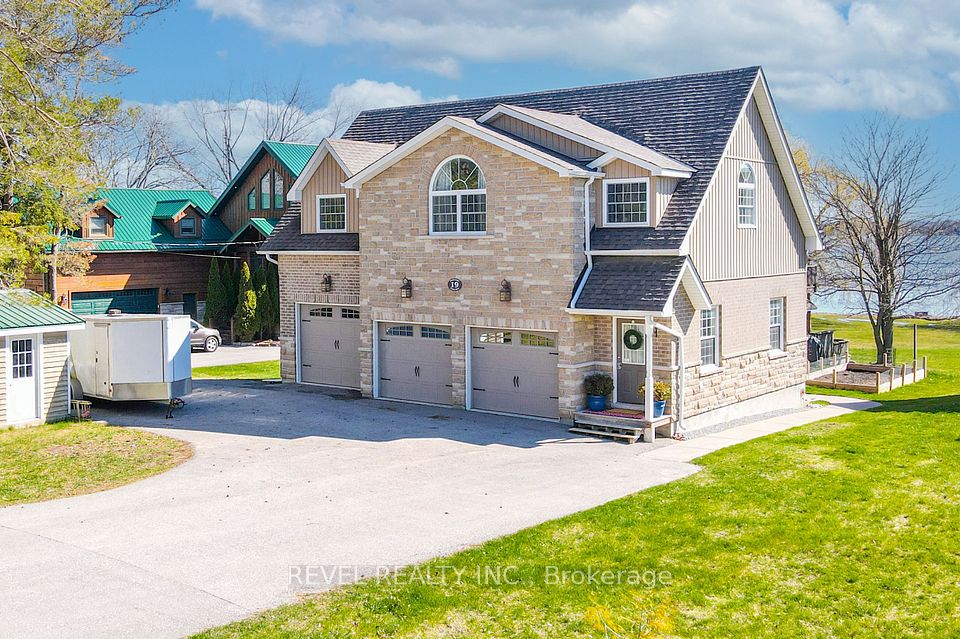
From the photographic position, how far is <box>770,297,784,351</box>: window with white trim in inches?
1001

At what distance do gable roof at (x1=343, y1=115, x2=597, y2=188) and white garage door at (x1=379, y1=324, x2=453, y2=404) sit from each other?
154 inches

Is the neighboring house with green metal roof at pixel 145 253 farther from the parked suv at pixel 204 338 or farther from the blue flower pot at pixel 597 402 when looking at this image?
the blue flower pot at pixel 597 402

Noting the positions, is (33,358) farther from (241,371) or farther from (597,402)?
(597,402)

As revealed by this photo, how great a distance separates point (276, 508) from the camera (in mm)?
14648

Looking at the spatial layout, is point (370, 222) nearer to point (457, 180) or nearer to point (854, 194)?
point (457, 180)

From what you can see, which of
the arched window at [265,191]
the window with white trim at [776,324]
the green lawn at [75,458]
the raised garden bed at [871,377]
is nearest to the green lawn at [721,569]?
the green lawn at [75,458]

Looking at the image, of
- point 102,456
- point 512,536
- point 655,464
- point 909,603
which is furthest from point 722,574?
point 102,456

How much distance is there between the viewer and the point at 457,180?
22.6m

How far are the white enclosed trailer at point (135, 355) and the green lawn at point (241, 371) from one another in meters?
7.73

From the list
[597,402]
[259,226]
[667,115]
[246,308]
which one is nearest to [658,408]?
[597,402]

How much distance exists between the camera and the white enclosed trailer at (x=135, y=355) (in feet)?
73.0

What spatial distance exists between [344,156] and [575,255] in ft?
25.6

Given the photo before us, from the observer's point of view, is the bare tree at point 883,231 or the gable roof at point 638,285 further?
the bare tree at point 883,231

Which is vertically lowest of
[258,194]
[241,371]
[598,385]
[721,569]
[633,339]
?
[721,569]
